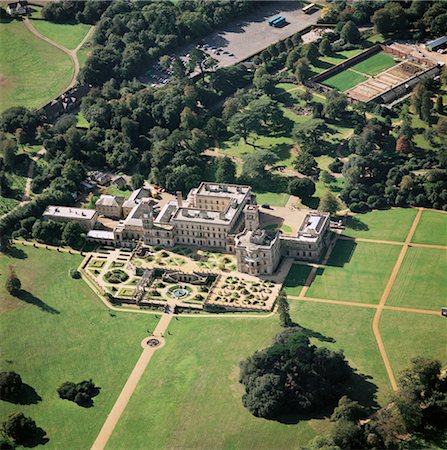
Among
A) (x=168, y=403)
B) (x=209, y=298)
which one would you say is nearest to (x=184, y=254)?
(x=209, y=298)

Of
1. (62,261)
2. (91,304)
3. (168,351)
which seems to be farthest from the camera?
(62,261)

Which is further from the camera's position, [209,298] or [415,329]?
[209,298]

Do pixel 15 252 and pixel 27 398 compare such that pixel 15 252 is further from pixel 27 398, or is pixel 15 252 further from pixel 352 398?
pixel 352 398

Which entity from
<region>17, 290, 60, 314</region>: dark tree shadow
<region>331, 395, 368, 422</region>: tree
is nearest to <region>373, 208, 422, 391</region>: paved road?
<region>331, 395, 368, 422</region>: tree

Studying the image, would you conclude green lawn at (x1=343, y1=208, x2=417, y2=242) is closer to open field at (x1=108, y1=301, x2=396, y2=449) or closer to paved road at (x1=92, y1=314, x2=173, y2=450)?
open field at (x1=108, y1=301, x2=396, y2=449)

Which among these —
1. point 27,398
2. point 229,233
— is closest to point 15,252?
point 229,233

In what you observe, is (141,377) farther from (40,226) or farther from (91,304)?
(40,226)
